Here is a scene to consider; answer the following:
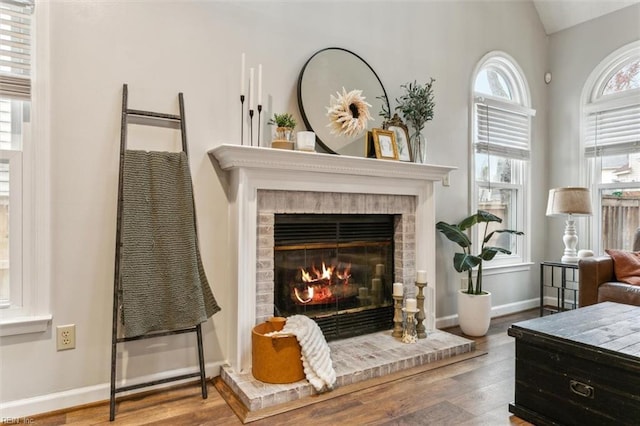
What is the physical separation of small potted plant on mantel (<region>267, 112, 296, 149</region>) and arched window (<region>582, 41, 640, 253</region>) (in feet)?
11.2

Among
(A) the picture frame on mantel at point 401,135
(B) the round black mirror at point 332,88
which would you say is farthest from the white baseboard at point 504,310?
(B) the round black mirror at point 332,88

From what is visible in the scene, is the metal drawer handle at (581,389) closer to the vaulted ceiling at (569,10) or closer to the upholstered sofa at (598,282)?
the upholstered sofa at (598,282)

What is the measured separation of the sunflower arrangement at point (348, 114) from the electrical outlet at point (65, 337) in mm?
1932

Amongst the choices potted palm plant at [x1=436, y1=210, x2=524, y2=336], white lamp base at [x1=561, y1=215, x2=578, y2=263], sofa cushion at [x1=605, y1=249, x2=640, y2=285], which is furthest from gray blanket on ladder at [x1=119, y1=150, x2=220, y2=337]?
white lamp base at [x1=561, y1=215, x2=578, y2=263]

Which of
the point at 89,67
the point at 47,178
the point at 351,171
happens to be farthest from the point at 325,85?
the point at 47,178

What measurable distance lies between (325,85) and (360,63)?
40cm

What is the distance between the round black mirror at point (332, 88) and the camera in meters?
2.77

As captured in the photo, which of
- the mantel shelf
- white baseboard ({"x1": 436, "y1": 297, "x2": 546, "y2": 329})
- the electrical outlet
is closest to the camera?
the electrical outlet

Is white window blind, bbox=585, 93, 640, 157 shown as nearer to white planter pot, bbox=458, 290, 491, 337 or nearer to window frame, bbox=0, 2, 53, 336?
white planter pot, bbox=458, 290, 491, 337

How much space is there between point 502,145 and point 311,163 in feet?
8.04

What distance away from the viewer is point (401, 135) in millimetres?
3105

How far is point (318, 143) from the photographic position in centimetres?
282

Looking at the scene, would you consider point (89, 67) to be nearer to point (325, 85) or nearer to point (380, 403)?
point (325, 85)

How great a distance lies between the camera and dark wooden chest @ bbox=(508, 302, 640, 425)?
1.66 meters
